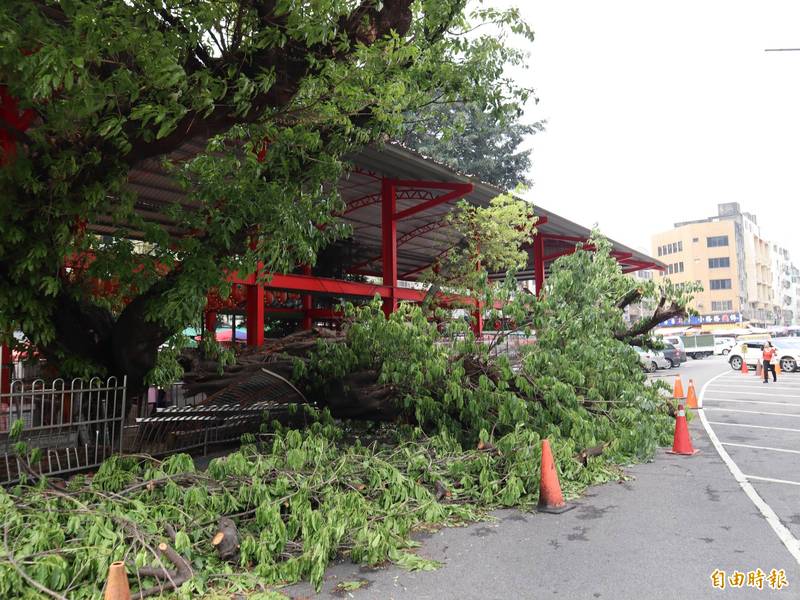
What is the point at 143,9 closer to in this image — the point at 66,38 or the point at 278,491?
the point at 66,38

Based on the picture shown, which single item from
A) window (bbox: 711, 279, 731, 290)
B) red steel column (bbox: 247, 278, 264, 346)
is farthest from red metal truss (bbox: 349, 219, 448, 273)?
window (bbox: 711, 279, 731, 290)

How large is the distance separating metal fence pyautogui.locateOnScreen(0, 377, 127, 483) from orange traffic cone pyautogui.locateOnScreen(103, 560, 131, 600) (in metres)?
3.14

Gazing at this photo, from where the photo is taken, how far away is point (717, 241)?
79.4m

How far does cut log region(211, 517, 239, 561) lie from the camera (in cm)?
419

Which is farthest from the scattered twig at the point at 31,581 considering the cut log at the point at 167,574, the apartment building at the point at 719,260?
the apartment building at the point at 719,260

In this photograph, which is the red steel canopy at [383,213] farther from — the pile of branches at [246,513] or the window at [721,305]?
the window at [721,305]

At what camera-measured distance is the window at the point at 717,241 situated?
7900 cm

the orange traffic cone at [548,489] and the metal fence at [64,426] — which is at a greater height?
the metal fence at [64,426]

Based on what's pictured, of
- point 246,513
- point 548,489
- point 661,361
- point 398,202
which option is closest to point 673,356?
point 661,361

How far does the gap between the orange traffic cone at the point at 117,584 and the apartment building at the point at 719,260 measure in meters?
83.4

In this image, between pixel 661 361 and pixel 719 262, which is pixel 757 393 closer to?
pixel 661 361

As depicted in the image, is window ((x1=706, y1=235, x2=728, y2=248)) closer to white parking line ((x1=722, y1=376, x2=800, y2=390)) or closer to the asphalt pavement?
white parking line ((x1=722, y1=376, x2=800, y2=390))

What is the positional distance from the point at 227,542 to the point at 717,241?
88797 mm

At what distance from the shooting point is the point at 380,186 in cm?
1914
